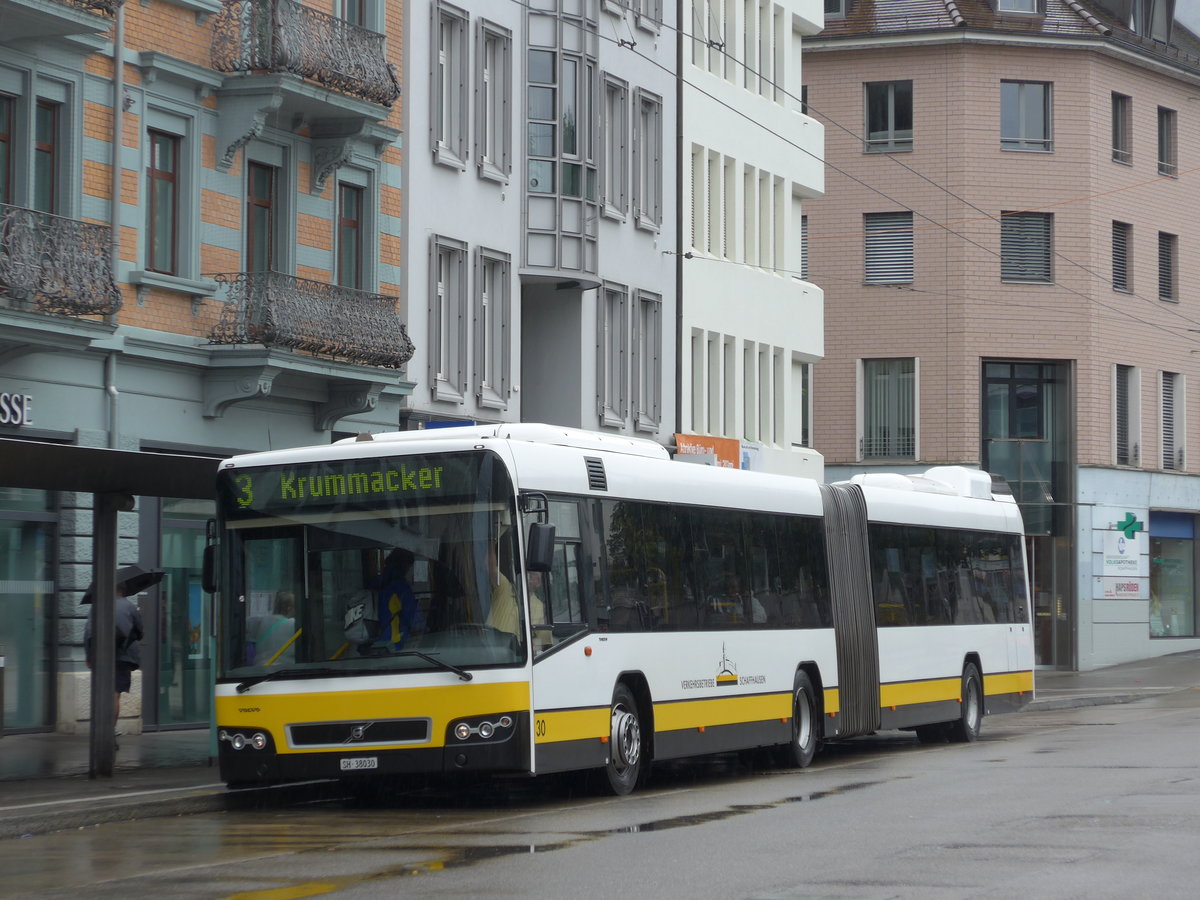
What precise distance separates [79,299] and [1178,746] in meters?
12.4

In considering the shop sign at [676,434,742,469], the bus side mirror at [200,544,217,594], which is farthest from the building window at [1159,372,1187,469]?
the bus side mirror at [200,544,217,594]

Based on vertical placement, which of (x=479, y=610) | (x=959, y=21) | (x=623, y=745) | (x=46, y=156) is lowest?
(x=623, y=745)

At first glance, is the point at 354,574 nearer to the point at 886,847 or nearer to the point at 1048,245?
the point at 886,847

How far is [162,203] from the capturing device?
25.4m

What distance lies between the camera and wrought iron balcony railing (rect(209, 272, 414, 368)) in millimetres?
25812

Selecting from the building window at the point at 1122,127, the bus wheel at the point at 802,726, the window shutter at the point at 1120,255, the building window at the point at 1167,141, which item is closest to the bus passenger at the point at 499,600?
the bus wheel at the point at 802,726

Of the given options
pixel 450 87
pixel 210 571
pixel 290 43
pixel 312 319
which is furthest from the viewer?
pixel 450 87

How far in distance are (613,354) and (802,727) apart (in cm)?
1603

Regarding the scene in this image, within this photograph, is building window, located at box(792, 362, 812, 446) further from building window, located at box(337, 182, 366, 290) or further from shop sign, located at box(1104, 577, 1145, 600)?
building window, located at box(337, 182, 366, 290)

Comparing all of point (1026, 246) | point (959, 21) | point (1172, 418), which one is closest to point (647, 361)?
point (1026, 246)

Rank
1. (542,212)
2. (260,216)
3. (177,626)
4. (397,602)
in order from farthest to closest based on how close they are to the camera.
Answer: (542,212) → (260,216) → (177,626) → (397,602)

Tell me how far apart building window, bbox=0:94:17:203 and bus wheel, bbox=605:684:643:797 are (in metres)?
Answer: 9.54

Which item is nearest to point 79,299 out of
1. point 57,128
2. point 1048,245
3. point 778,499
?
point 57,128

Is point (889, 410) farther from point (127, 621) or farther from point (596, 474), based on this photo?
point (596, 474)
